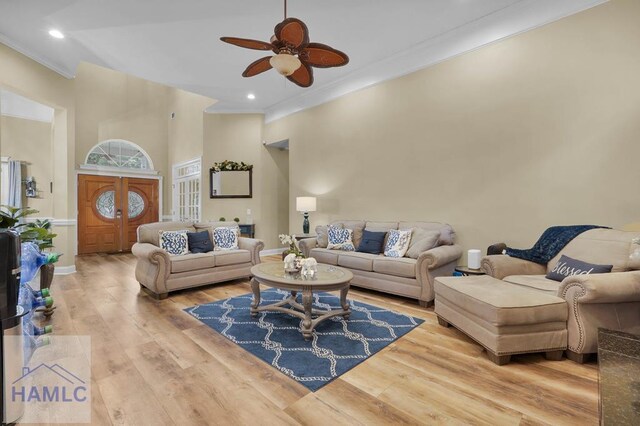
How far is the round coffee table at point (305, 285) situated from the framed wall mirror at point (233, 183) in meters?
3.84

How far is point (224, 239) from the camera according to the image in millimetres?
4488

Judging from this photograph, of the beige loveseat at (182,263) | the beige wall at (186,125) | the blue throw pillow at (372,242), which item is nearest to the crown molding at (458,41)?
the blue throw pillow at (372,242)

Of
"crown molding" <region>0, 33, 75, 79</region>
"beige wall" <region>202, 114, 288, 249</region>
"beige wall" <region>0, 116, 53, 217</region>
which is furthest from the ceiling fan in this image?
"beige wall" <region>0, 116, 53, 217</region>

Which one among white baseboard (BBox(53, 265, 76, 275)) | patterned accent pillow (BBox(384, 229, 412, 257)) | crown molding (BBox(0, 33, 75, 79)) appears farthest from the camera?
white baseboard (BBox(53, 265, 76, 275))

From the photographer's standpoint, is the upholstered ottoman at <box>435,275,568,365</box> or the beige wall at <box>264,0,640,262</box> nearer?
the upholstered ottoman at <box>435,275,568,365</box>

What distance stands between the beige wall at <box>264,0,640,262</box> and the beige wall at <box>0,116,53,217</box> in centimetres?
623

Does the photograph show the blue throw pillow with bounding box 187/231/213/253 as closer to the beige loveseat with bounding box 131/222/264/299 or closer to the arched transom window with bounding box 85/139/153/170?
the beige loveseat with bounding box 131/222/264/299

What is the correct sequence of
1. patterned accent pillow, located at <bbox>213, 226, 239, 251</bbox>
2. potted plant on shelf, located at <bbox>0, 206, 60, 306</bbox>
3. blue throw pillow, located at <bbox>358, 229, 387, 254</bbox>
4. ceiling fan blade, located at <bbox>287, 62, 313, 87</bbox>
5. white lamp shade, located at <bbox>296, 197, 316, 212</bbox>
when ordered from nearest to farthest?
potted plant on shelf, located at <bbox>0, 206, 60, 306</bbox> < ceiling fan blade, located at <bbox>287, 62, 313, 87</bbox> < blue throw pillow, located at <bbox>358, 229, 387, 254</bbox> < patterned accent pillow, located at <bbox>213, 226, 239, 251</bbox> < white lamp shade, located at <bbox>296, 197, 316, 212</bbox>

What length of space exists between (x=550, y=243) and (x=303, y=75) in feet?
9.93

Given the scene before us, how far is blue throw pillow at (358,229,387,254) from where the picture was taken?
4.24 m

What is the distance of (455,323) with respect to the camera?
2.58 m

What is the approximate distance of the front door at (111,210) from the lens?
7047mm

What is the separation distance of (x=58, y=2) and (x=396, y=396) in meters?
4.78

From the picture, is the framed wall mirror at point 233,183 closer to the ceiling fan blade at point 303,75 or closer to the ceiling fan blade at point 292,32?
the ceiling fan blade at point 303,75
